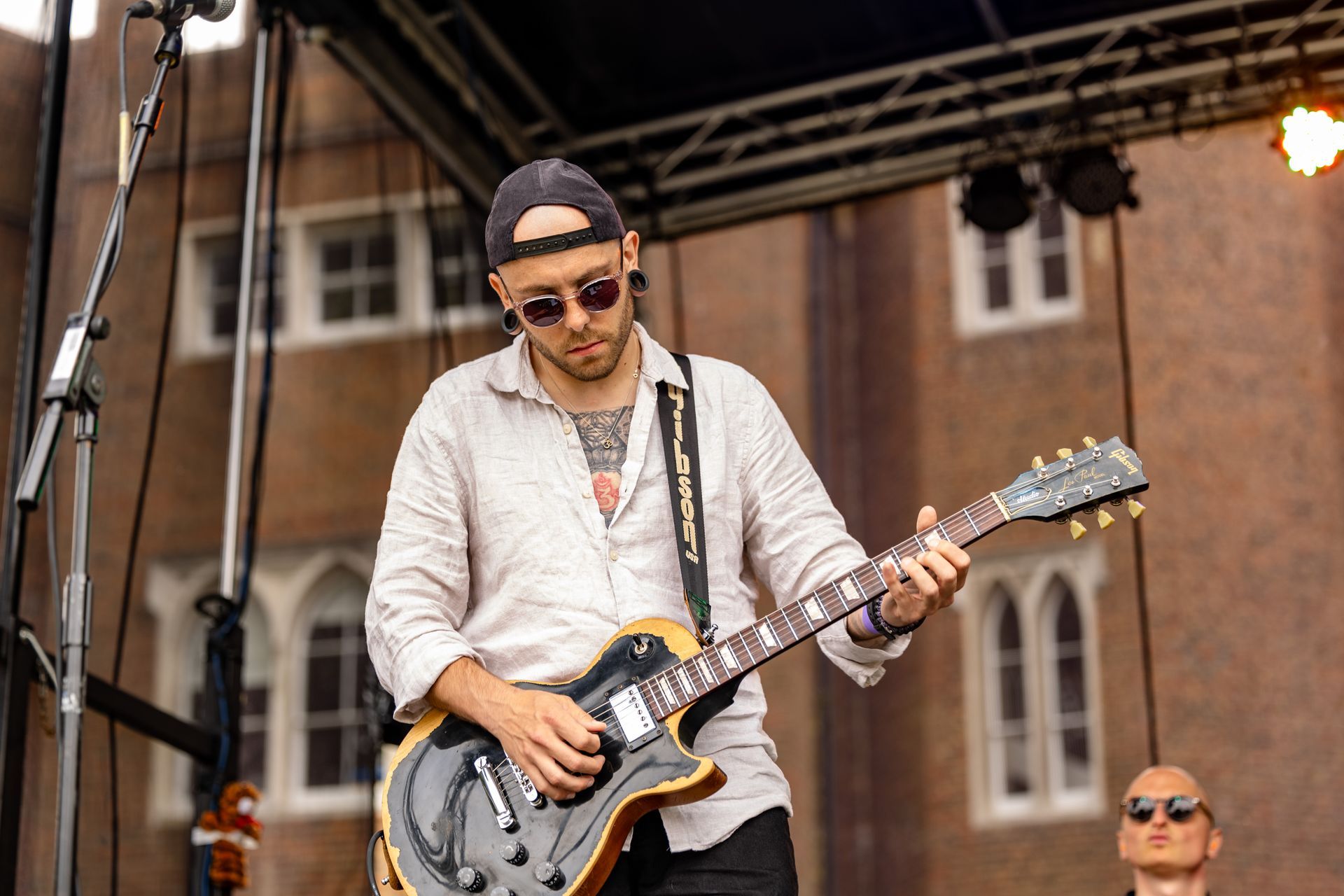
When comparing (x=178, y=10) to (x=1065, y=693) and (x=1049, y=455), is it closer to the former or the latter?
(x=1049, y=455)

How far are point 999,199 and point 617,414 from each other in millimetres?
4113

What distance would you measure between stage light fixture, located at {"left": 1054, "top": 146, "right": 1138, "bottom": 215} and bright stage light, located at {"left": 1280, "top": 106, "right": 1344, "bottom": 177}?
0.89 meters

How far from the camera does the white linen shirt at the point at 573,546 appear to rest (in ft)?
11.2

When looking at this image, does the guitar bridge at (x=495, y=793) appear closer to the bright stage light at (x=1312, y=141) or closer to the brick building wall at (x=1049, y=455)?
the bright stage light at (x=1312, y=141)

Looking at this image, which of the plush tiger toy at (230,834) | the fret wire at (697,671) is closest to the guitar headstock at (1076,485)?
the fret wire at (697,671)

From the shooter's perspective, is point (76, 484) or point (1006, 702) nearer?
point (76, 484)

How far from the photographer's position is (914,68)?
23.4 feet

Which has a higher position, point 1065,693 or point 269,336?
point 269,336

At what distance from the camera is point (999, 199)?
7.36 metres

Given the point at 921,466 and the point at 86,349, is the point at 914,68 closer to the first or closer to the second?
the point at 86,349

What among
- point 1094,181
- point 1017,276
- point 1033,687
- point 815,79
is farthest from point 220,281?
point 1017,276

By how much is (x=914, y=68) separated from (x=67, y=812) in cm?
480

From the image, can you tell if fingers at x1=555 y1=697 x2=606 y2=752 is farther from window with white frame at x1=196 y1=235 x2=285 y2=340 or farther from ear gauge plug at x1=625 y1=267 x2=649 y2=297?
window with white frame at x1=196 y1=235 x2=285 y2=340

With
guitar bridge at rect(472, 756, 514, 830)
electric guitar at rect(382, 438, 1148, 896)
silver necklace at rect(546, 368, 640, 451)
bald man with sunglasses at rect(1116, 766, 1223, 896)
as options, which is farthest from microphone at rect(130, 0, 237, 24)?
bald man with sunglasses at rect(1116, 766, 1223, 896)
